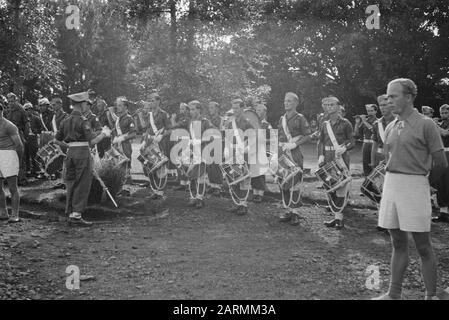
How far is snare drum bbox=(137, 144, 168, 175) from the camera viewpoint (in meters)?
9.99

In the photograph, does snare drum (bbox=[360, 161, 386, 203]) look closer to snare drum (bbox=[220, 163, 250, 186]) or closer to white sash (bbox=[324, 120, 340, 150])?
white sash (bbox=[324, 120, 340, 150])

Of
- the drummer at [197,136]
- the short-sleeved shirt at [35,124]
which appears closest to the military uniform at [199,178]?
the drummer at [197,136]

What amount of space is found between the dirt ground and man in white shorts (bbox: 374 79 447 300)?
1.98ft

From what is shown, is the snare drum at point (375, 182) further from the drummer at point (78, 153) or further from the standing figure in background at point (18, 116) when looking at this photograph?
the standing figure in background at point (18, 116)

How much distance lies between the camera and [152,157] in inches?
398

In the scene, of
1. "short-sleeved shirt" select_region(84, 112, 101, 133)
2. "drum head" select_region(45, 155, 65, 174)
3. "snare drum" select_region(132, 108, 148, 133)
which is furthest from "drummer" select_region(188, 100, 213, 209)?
"drum head" select_region(45, 155, 65, 174)

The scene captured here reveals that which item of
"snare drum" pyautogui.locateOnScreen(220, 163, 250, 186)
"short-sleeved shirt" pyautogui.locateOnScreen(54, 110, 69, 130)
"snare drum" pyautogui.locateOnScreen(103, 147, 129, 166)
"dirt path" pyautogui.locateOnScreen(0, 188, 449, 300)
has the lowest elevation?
"dirt path" pyautogui.locateOnScreen(0, 188, 449, 300)

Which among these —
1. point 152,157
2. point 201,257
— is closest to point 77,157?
point 152,157

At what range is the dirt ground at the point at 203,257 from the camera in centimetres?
504

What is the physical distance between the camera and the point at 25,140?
41.2 ft

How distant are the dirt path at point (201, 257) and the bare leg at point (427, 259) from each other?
550 mm

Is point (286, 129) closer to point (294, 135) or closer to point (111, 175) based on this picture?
point (294, 135)

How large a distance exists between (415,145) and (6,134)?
21.6 feet

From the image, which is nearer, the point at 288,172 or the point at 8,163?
the point at 8,163
